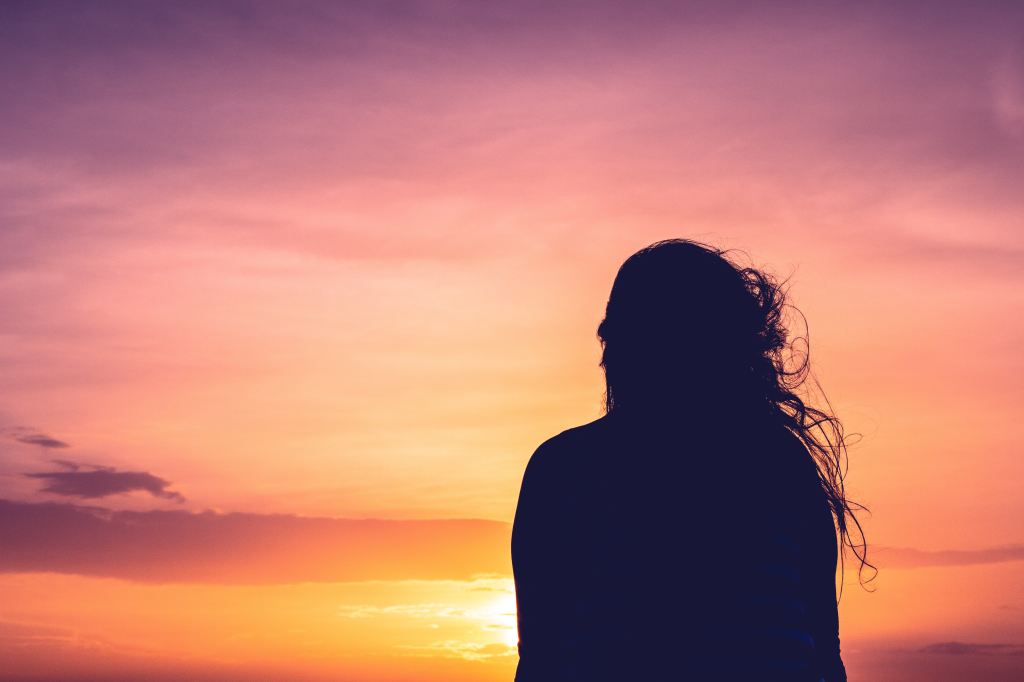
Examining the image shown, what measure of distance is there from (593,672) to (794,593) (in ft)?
3.04

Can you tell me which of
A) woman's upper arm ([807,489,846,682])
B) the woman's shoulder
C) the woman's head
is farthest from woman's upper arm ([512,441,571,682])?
woman's upper arm ([807,489,846,682])

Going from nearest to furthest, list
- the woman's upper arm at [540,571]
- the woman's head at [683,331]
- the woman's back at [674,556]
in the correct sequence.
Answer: the woman's back at [674,556] < the woman's upper arm at [540,571] < the woman's head at [683,331]

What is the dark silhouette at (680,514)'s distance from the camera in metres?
4.57

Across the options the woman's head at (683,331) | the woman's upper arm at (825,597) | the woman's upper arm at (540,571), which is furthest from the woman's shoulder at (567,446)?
the woman's upper arm at (825,597)

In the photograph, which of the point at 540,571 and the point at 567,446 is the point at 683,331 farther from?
the point at 540,571

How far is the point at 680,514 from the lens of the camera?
476cm

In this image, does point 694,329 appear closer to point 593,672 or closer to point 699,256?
point 699,256

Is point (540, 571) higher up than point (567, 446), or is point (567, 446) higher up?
point (567, 446)

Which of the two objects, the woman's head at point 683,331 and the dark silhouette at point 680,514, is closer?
the dark silhouette at point 680,514

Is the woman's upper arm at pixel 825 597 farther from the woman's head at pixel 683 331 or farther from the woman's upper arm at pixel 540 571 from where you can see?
the woman's upper arm at pixel 540 571

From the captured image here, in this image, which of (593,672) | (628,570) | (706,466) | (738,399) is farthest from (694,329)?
(593,672)

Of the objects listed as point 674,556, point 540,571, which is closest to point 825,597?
point 674,556

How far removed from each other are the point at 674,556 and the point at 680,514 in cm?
19

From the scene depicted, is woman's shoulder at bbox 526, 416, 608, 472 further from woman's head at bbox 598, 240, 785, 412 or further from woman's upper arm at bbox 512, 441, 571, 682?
woman's head at bbox 598, 240, 785, 412
